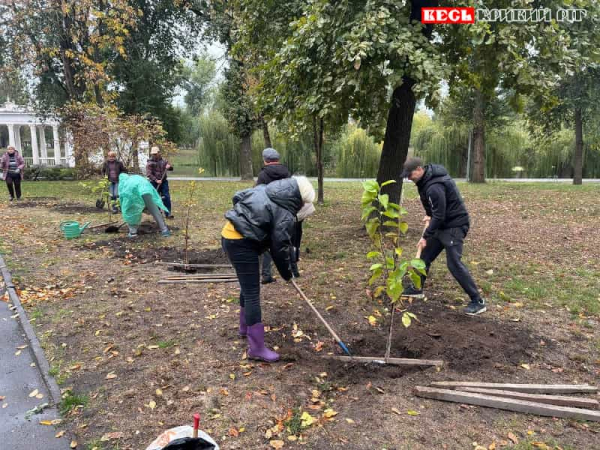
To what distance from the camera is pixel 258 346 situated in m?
3.81

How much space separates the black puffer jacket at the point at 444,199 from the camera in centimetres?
455

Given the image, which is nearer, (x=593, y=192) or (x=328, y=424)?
(x=328, y=424)

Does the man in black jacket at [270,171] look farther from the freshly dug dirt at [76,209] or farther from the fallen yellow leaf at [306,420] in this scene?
the freshly dug dirt at [76,209]

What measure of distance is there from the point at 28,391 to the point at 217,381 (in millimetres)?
1504

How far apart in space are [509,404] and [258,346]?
197 cm

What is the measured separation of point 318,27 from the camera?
608 centimetres

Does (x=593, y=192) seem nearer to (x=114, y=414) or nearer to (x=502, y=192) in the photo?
(x=502, y=192)

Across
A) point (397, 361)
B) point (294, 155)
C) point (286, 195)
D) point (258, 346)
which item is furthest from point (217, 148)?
point (397, 361)

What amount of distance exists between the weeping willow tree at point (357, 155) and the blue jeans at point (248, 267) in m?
24.4

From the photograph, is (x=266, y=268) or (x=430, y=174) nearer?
(x=430, y=174)

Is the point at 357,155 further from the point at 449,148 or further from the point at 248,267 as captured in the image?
the point at 248,267

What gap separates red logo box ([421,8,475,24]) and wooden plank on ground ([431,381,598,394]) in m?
5.26

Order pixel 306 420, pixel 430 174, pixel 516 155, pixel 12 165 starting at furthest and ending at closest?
pixel 516 155, pixel 12 165, pixel 430 174, pixel 306 420

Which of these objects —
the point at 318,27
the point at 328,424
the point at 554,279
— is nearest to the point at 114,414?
the point at 328,424
